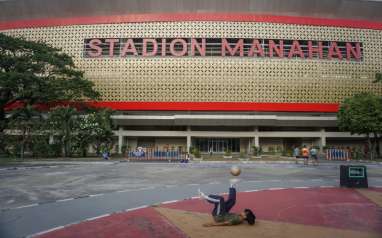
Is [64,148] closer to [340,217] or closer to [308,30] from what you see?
[340,217]

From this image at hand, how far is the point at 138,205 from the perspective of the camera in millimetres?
9602

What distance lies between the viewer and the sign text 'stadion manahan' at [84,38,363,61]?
4844cm

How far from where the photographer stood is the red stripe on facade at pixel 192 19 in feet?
159

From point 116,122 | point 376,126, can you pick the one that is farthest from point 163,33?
point 376,126

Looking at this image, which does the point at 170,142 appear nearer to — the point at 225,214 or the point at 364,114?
the point at 364,114

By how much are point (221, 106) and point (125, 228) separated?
41441 mm

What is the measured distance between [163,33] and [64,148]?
2332cm

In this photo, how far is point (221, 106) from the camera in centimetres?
4775

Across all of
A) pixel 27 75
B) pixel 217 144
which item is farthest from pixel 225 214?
pixel 217 144

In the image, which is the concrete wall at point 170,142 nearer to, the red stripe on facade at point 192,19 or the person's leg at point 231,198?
the red stripe on facade at point 192,19

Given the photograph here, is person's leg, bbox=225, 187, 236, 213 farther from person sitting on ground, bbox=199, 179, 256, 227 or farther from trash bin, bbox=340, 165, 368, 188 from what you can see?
trash bin, bbox=340, 165, 368, 188

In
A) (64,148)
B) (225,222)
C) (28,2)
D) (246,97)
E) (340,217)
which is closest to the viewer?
(225,222)

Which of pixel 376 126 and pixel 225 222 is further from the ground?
pixel 376 126

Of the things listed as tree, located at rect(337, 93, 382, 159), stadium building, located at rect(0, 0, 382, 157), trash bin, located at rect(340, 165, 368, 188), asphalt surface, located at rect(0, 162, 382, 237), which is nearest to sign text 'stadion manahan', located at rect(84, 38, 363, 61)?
stadium building, located at rect(0, 0, 382, 157)
